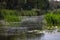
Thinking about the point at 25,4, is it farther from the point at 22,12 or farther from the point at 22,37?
the point at 22,37

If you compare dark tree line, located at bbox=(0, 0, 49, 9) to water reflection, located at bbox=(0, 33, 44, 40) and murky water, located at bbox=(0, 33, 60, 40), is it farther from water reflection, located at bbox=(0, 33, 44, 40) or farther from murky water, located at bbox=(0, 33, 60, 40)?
murky water, located at bbox=(0, 33, 60, 40)

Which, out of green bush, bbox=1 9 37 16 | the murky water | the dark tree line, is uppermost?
the dark tree line

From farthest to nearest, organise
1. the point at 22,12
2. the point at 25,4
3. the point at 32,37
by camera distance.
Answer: the point at 25,4 < the point at 22,12 < the point at 32,37

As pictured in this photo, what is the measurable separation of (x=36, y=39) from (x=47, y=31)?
5.96ft

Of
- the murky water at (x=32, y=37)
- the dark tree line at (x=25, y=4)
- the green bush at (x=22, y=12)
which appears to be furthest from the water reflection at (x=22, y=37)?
the dark tree line at (x=25, y=4)

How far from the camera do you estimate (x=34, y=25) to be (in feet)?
37.4

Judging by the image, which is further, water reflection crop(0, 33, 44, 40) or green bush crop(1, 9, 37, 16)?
green bush crop(1, 9, 37, 16)

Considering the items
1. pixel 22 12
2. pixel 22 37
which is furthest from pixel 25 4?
pixel 22 37

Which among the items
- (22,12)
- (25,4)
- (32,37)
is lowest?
(32,37)

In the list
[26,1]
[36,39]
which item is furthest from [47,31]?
[26,1]

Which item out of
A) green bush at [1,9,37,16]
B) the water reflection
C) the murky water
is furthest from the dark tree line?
the murky water

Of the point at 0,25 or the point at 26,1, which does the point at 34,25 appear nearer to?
the point at 0,25

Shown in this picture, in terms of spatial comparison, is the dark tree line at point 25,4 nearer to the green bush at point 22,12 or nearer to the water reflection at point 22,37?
the green bush at point 22,12

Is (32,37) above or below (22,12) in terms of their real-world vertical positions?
below
